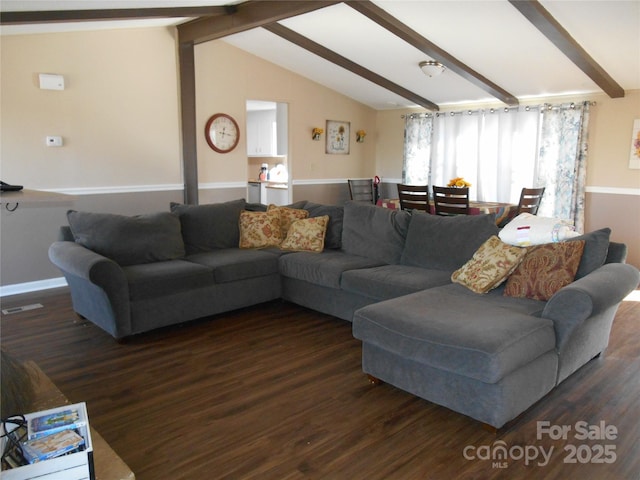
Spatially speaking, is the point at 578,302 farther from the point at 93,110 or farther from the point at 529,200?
the point at 93,110

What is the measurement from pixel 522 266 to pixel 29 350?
3.36 metres

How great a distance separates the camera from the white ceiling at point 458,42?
4.19 meters

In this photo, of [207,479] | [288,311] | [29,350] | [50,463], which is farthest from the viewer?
[288,311]

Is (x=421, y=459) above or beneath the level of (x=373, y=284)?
beneath

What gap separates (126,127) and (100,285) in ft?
8.77

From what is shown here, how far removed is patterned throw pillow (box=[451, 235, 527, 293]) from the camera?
10.4 feet

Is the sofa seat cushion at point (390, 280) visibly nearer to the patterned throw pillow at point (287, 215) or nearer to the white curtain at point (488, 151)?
the patterned throw pillow at point (287, 215)

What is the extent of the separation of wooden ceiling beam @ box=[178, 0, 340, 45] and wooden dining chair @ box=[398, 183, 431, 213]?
2.29m

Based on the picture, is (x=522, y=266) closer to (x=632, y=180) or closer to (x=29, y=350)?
(x=29, y=350)

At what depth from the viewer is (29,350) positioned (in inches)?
134

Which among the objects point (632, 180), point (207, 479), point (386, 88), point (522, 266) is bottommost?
point (207, 479)

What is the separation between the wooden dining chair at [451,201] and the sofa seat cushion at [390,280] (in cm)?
183

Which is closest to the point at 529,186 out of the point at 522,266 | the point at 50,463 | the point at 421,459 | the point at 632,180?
the point at 632,180

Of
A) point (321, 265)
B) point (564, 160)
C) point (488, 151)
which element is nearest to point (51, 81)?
point (321, 265)
